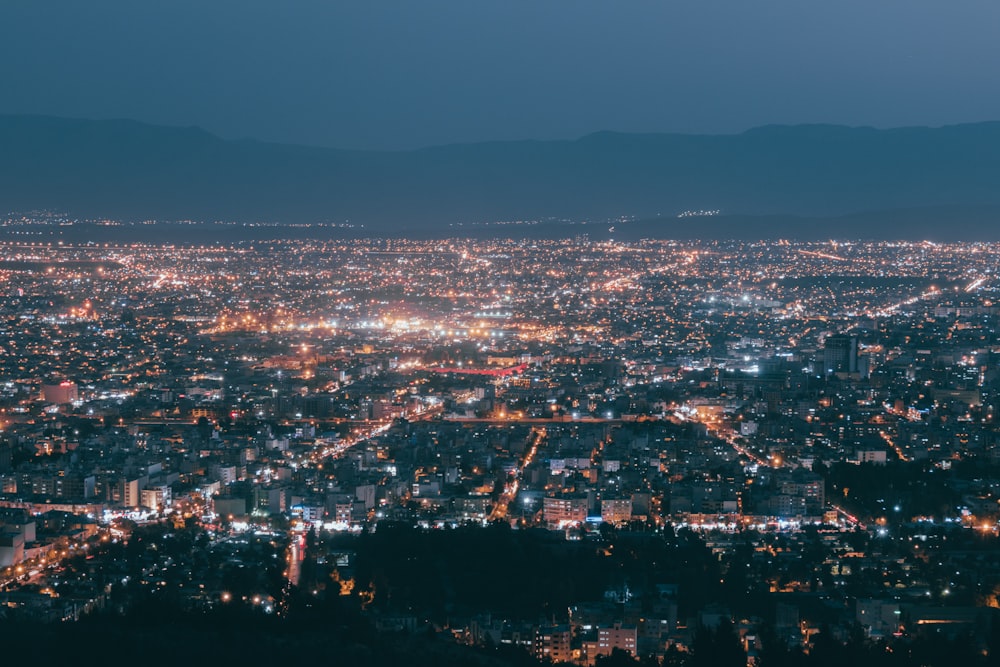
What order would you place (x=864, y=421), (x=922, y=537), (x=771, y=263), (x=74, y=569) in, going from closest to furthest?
(x=74, y=569) → (x=922, y=537) → (x=864, y=421) → (x=771, y=263)

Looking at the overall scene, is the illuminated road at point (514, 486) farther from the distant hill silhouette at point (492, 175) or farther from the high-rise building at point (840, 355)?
the distant hill silhouette at point (492, 175)

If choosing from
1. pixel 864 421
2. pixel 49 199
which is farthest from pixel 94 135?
pixel 864 421

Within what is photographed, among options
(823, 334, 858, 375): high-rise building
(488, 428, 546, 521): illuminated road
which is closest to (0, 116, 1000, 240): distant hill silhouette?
(823, 334, 858, 375): high-rise building

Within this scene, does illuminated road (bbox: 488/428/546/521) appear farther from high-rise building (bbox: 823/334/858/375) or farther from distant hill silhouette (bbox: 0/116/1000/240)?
distant hill silhouette (bbox: 0/116/1000/240)

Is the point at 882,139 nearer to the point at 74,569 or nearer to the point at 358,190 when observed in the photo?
the point at 358,190

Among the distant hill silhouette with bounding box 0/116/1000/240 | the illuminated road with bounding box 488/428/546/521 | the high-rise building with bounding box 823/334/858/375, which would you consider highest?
the distant hill silhouette with bounding box 0/116/1000/240

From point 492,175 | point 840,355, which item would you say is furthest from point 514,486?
point 492,175

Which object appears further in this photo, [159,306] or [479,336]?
[159,306]

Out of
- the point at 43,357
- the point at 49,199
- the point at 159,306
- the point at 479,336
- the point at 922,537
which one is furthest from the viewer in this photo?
the point at 49,199
